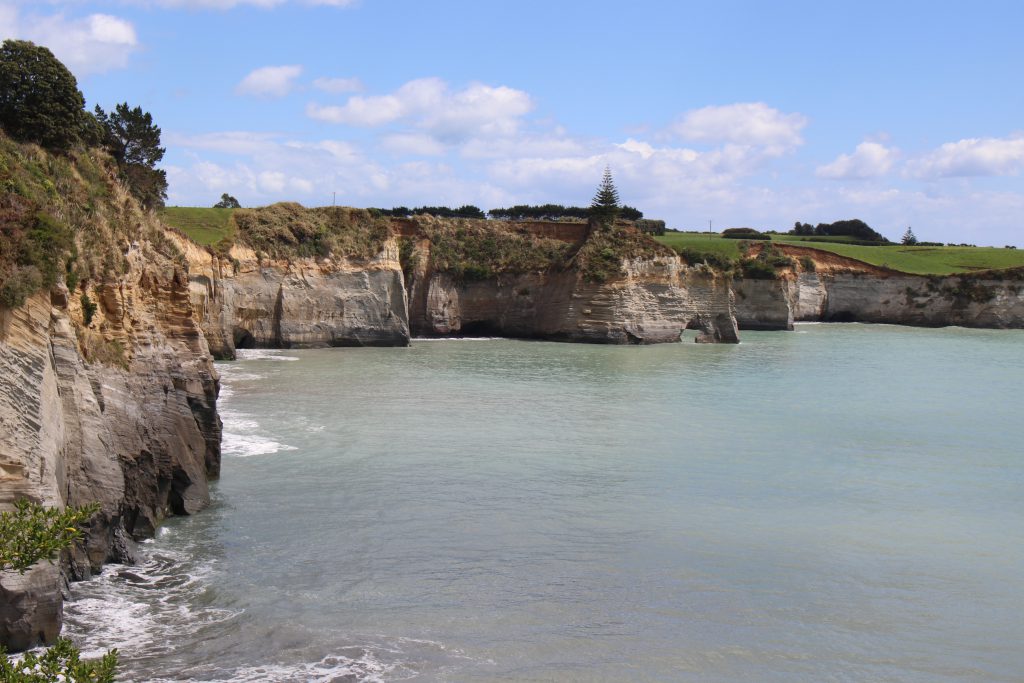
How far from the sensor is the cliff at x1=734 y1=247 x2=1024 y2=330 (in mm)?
74500

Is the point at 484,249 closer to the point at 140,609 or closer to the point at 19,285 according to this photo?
the point at 19,285

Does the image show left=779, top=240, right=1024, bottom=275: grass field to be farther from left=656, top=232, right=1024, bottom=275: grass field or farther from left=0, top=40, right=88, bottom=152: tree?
left=0, top=40, right=88, bottom=152: tree

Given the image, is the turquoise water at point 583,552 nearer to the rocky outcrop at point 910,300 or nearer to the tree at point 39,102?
the tree at point 39,102

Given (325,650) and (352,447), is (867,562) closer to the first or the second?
(325,650)

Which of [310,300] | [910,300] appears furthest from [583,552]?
[910,300]

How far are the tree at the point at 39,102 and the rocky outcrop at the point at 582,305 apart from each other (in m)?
42.4

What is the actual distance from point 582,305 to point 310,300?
18.5 m

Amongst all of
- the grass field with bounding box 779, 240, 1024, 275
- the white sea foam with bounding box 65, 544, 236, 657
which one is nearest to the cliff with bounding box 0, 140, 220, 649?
the white sea foam with bounding box 65, 544, 236, 657

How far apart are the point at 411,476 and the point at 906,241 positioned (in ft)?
355

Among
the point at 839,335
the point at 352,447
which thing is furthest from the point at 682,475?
the point at 839,335

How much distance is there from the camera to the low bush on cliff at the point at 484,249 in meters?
63.2

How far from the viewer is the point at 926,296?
263 ft

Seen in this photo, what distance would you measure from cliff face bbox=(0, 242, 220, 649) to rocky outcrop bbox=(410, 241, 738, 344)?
138 feet

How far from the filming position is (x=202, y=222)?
52.2m
